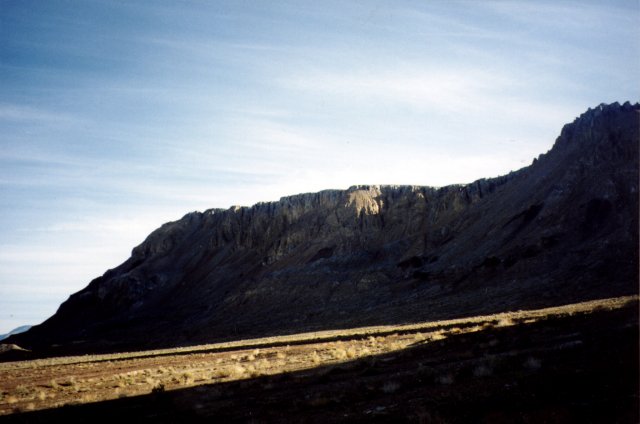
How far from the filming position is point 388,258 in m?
86.8

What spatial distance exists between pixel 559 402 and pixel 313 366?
45.7 ft

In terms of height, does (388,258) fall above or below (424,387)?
above

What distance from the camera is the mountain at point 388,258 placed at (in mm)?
53344

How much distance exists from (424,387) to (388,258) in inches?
2955

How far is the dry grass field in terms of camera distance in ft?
29.5

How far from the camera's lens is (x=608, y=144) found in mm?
65000

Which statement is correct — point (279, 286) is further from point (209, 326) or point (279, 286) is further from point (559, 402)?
point (559, 402)

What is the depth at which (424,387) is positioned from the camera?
12.4m

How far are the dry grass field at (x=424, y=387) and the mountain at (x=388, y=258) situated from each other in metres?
25.3

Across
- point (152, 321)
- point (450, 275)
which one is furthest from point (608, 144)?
point (152, 321)

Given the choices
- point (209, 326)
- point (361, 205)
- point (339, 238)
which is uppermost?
point (361, 205)

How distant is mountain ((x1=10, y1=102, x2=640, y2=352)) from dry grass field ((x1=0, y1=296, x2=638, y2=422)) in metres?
25.3

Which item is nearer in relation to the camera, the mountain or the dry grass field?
the dry grass field

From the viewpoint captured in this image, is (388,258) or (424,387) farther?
(388,258)
